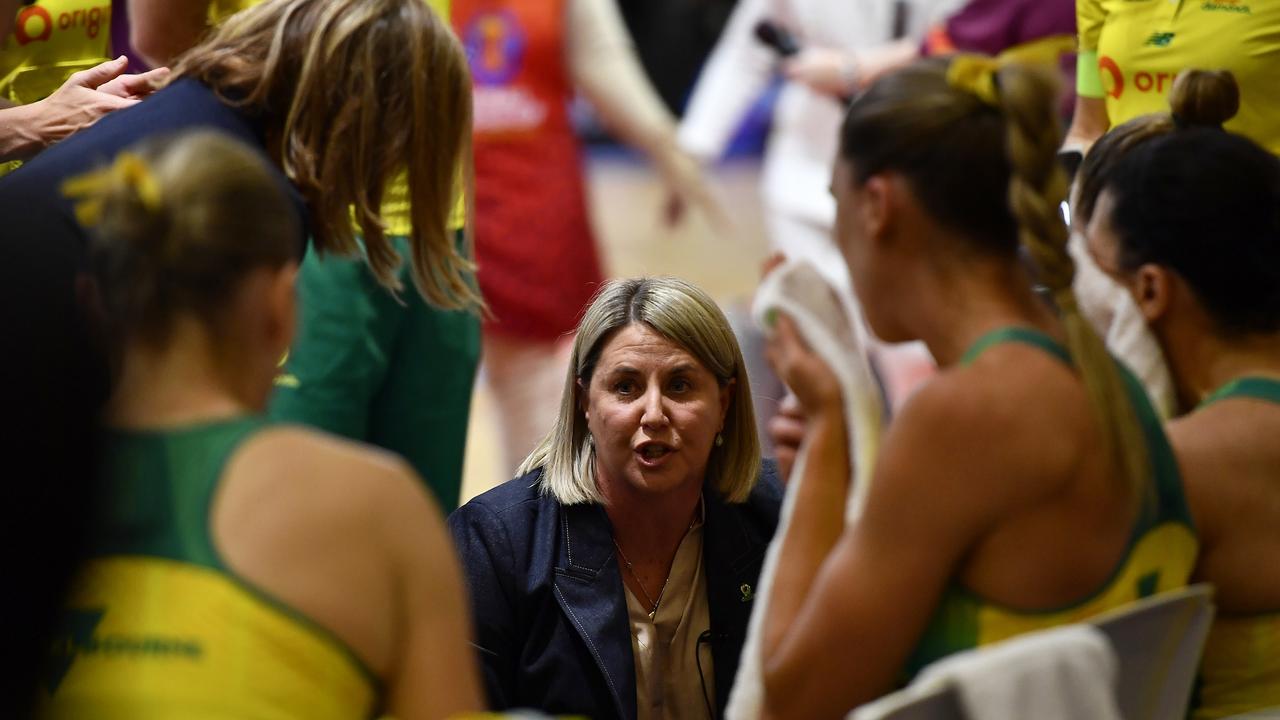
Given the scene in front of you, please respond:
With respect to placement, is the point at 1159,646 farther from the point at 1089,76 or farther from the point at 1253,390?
the point at 1089,76

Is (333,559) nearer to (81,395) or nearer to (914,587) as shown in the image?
(81,395)

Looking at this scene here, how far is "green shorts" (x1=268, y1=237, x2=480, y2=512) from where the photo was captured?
3.20 m

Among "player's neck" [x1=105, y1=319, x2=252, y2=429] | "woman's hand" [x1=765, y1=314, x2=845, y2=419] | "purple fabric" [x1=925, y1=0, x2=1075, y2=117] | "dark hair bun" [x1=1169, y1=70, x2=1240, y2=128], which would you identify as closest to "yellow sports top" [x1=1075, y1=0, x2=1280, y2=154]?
"dark hair bun" [x1=1169, y1=70, x2=1240, y2=128]

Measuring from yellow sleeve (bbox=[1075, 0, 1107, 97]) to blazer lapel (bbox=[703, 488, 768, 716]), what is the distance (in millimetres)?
1202

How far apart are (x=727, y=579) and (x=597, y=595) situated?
0.22 m

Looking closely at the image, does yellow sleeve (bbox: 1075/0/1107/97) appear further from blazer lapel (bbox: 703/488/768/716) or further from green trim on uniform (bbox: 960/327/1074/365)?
green trim on uniform (bbox: 960/327/1074/365)

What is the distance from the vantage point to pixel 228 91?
2354 mm

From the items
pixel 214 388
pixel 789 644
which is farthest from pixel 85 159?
pixel 789 644

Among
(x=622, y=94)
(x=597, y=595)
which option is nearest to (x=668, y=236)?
(x=622, y=94)

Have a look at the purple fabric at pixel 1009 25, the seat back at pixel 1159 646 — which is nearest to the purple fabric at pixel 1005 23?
the purple fabric at pixel 1009 25

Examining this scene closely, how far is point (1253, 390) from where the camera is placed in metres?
2.04

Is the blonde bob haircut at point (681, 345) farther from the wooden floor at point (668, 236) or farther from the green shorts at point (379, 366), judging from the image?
the wooden floor at point (668, 236)

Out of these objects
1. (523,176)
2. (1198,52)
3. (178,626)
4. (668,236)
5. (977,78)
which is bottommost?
(668,236)

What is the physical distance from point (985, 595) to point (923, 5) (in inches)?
135
